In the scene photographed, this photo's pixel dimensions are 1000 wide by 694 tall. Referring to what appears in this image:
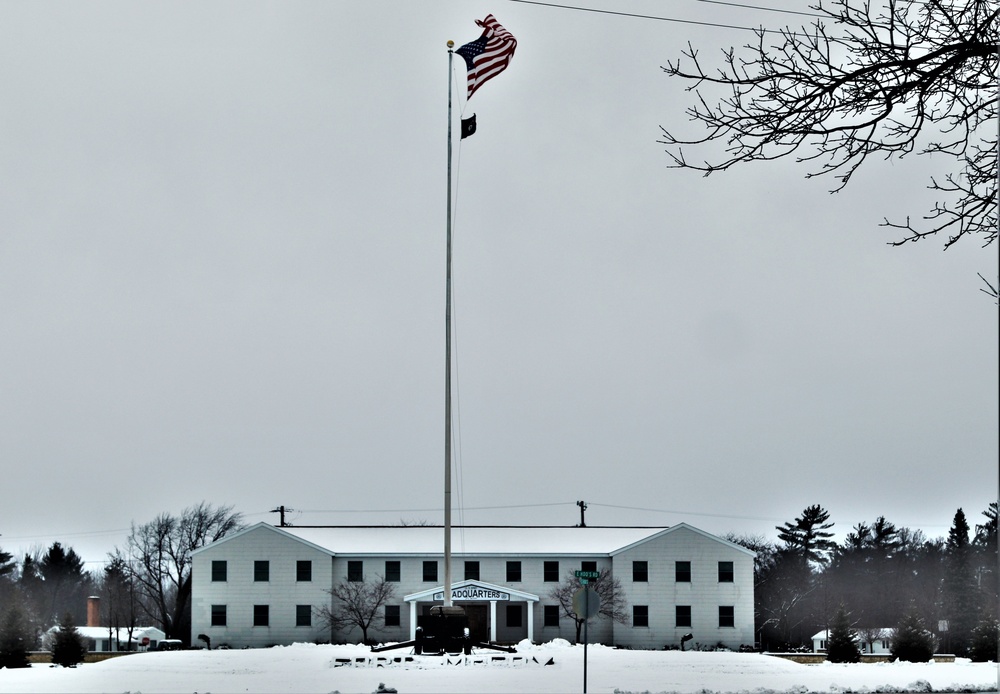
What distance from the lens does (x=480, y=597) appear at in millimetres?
56812

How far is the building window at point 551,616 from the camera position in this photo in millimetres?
59062

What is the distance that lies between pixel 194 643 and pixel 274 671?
97.2ft

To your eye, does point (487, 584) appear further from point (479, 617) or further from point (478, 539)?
point (478, 539)

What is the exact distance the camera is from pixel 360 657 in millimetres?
33594

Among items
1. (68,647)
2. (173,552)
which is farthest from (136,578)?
(68,647)

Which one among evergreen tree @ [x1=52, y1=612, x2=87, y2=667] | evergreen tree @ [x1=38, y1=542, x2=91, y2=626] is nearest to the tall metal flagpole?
evergreen tree @ [x1=52, y1=612, x2=87, y2=667]

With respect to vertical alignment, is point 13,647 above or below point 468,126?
below

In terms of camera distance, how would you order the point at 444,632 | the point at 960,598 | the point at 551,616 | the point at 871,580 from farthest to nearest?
1. the point at 871,580
2. the point at 960,598
3. the point at 551,616
4. the point at 444,632

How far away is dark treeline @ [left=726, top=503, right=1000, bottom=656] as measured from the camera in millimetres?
70938

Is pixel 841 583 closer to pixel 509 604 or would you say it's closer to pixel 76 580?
pixel 509 604

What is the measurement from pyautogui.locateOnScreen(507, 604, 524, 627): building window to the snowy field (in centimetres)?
2199

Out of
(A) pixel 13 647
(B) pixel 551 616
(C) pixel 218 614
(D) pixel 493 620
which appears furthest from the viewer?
(C) pixel 218 614

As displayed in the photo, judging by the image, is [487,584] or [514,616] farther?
[514,616]

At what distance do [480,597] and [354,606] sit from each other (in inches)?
260
